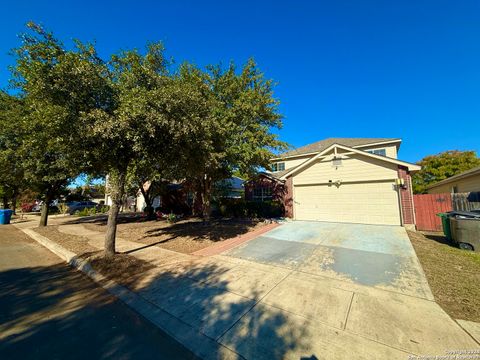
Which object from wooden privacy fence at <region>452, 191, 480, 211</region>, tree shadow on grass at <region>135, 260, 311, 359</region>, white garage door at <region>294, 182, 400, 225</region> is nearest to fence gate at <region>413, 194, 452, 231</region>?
wooden privacy fence at <region>452, 191, 480, 211</region>

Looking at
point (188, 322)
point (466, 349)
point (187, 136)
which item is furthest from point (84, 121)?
point (466, 349)

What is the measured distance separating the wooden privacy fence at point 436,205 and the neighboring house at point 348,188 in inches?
16.7

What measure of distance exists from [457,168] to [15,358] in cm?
3816

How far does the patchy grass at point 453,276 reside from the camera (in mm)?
3594

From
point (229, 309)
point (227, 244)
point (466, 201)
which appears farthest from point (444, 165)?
point (229, 309)

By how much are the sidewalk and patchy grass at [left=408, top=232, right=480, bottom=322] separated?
410 millimetres

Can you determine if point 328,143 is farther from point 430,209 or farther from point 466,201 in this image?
point 466,201

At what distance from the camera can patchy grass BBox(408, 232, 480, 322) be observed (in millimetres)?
3594

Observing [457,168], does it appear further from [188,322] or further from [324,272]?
[188,322]

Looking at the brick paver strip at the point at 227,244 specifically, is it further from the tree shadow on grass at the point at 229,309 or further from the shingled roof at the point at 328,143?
the shingled roof at the point at 328,143

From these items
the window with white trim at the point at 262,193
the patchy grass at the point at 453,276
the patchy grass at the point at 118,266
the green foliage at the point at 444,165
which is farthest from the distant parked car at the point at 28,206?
the green foliage at the point at 444,165

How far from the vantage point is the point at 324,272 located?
5184 millimetres

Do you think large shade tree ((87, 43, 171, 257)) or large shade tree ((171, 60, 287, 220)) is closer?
large shade tree ((87, 43, 171, 257))

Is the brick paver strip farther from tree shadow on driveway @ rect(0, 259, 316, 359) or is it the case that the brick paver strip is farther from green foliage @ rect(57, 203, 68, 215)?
green foliage @ rect(57, 203, 68, 215)
